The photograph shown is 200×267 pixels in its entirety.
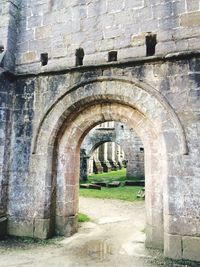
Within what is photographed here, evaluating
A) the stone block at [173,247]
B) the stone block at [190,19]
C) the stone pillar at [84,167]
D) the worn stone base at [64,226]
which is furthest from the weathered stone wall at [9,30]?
the stone pillar at [84,167]

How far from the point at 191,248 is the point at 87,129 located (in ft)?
→ 10.2

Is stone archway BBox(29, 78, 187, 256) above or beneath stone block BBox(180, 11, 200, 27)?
beneath

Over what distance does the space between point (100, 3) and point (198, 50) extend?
249 cm

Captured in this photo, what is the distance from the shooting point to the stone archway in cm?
470

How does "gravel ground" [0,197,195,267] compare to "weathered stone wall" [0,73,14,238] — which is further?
"weathered stone wall" [0,73,14,238]

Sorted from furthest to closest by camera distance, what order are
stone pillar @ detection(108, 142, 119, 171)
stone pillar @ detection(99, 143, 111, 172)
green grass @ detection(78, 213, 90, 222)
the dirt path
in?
1. stone pillar @ detection(108, 142, 119, 171)
2. stone pillar @ detection(99, 143, 111, 172)
3. green grass @ detection(78, 213, 90, 222)
4. the dirt path

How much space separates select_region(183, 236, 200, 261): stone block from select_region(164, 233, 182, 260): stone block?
8cm

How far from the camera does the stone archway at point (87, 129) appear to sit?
4699 mm

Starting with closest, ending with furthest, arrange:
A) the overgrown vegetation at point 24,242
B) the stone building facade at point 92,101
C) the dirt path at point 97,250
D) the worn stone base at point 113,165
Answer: the dirt path at point 97,250, the stone building facade at point 92,101, the overgrown vegetation at point 24,242, the worn stone base at point 113,165

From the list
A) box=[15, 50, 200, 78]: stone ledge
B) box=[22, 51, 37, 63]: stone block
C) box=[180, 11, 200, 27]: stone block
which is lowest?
box=[15, 50, 200, 78]: stone ledge

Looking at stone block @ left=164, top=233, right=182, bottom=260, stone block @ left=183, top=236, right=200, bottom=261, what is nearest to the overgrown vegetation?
stone block @ left=164, top=233, right=182, bottom=260

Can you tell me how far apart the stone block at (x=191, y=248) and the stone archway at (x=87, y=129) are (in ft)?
1.05

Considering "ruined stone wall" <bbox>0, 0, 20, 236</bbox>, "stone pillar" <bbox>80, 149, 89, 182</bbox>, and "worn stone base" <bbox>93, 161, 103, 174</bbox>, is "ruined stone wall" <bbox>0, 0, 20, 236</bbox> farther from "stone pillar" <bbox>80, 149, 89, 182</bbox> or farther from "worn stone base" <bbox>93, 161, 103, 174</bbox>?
"worn stone base" <bbox>93, 161, 103, 174</bbox>

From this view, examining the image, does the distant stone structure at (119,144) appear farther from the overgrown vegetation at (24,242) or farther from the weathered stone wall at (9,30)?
the weathered stone wall at (9,30)
